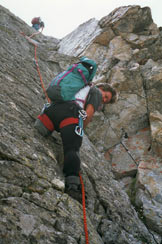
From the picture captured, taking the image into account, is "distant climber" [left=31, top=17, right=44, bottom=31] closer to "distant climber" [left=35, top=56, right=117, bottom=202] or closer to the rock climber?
"distant climber" [left=35, top=56, right=117, bottom=202]

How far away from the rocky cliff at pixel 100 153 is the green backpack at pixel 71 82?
3.41ft

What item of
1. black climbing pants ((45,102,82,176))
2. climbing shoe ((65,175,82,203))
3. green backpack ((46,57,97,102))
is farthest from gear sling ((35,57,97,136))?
climbing shoe ((65,175,82,203))

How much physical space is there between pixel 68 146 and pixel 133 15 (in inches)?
502

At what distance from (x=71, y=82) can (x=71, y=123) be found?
3.32ft

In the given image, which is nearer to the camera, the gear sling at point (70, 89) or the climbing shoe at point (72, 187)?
the climbing shoe at point (72, 187)

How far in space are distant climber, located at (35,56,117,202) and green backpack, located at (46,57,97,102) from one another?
0.07m

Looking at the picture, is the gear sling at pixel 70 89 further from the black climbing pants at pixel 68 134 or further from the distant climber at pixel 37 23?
the distant climber at pixel 37 23

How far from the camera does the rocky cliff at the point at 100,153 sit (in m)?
2.98

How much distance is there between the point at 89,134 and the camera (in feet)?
32.2

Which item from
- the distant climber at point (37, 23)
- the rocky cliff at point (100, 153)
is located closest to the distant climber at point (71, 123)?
the rocky cliff at point (100, 153)

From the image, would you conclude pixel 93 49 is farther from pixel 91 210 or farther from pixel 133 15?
pixel 91 210

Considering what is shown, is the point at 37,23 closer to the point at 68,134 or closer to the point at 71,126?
the point at 71,126

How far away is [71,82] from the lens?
4629 mm

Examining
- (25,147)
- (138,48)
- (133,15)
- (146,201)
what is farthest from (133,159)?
(133,15)
